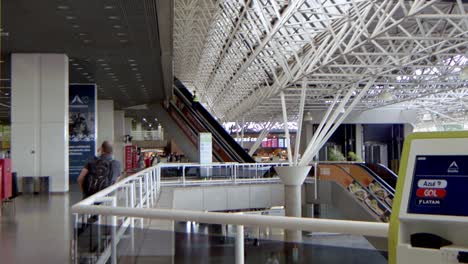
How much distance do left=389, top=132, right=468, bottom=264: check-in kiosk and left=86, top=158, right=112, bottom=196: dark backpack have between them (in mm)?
6851

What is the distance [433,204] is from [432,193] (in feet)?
0.14

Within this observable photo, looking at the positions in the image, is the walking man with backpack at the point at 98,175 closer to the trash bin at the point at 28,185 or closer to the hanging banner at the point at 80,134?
the trash bin at the point at 28,185

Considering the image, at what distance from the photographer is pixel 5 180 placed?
14.4m

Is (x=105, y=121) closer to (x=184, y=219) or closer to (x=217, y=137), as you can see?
(x=217, y=137)

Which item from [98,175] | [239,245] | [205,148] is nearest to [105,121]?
[205,148]

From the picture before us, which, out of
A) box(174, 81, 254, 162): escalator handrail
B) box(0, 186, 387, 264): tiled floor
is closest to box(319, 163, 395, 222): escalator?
box(174, 81, 254, 162): escalator handrail

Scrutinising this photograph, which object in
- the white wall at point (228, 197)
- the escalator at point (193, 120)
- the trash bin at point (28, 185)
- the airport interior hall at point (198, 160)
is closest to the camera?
the airport interior hall at point (198, 160)

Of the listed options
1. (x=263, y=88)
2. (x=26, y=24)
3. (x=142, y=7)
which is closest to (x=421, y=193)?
(x=142, y=7)

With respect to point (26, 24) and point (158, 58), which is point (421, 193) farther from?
point (158, 58)

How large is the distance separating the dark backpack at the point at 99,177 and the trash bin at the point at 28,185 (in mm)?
13153

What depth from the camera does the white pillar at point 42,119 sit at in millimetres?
20969

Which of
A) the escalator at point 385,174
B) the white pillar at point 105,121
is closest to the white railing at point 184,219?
the escalator at point 385,174

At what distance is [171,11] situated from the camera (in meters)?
16.0

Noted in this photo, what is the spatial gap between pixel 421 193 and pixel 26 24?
1647cm
